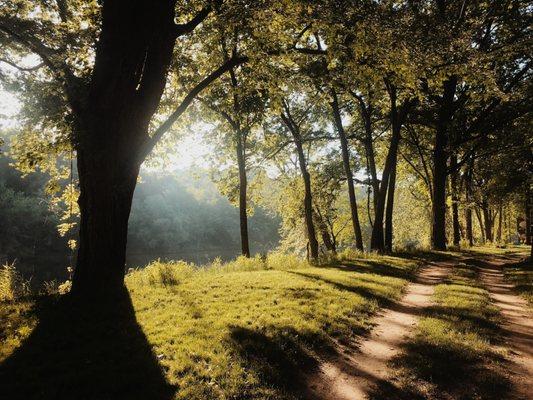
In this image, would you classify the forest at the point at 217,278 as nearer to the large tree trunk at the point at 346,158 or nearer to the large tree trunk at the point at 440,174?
the large tree trunk at the point at 346,158

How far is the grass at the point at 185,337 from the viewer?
201 inches

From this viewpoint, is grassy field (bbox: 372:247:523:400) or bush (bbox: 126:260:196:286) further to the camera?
bush (bbox: 126:260:196:286)

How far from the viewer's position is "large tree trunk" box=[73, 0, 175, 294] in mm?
8414

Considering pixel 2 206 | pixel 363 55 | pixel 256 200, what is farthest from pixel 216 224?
pixel 363 55

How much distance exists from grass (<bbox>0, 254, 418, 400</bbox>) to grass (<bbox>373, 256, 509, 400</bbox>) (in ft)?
4.03

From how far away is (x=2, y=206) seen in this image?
4497 centimetres

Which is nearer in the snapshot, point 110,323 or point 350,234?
point 110,323

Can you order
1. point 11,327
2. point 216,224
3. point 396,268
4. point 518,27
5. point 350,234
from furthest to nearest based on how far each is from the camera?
point 216,224, point 350,234, point 518,27, point 396,268, point 11,327

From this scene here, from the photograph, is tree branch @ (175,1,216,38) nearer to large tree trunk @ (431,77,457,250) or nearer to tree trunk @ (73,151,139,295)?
tree trunk @ (73,151,139,295)

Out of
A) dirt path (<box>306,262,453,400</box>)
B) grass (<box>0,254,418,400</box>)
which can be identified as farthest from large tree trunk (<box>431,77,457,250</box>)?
dirt path (<box>306,262,453,400</box>)

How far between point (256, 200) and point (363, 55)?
52.0 feet

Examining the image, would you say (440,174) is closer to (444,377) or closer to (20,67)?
(444,377)

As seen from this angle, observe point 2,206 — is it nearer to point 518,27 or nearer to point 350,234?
point 350,234

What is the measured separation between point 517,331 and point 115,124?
910 cm
